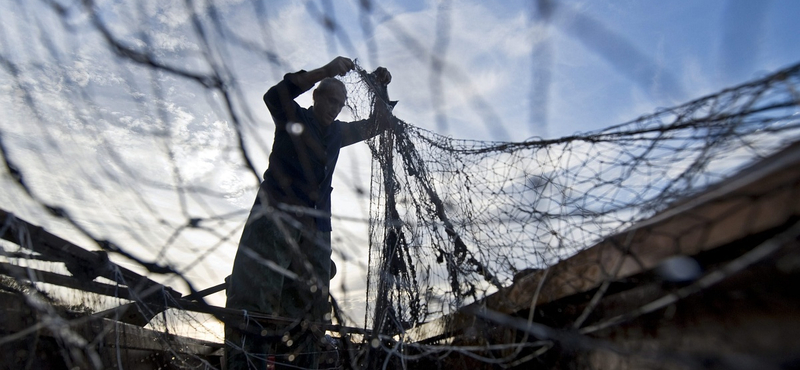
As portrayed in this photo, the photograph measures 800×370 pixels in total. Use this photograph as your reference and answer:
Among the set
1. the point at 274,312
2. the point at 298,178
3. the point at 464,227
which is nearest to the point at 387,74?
the point at 298,178

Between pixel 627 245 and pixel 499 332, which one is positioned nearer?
pixel 627 245

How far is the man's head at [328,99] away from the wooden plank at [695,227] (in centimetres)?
249

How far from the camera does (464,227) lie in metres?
2.71

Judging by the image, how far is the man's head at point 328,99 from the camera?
388cm

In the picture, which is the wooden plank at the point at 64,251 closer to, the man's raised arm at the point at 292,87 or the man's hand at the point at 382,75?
the man's raised arm at the point at 292,87

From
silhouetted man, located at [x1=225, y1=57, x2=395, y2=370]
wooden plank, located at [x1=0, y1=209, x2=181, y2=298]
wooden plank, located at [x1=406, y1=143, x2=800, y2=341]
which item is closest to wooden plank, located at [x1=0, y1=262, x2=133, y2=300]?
wooden plank, located at [x1=0, y1=209, x2=181, y2=298]

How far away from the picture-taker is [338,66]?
3332 mm

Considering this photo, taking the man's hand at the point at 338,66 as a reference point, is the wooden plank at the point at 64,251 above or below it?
below

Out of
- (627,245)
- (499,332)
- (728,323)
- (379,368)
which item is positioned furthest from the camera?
(379,368)

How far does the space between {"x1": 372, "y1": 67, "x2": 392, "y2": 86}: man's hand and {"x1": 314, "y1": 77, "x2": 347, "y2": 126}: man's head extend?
0.29 meters

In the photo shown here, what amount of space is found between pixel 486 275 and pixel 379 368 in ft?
2.33

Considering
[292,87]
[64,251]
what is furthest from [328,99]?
[64,251]

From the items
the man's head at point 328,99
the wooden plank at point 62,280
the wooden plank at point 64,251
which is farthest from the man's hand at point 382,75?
the wooden plank at point 62,280

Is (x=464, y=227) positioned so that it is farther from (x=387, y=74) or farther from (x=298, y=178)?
(x=387, y=74)
